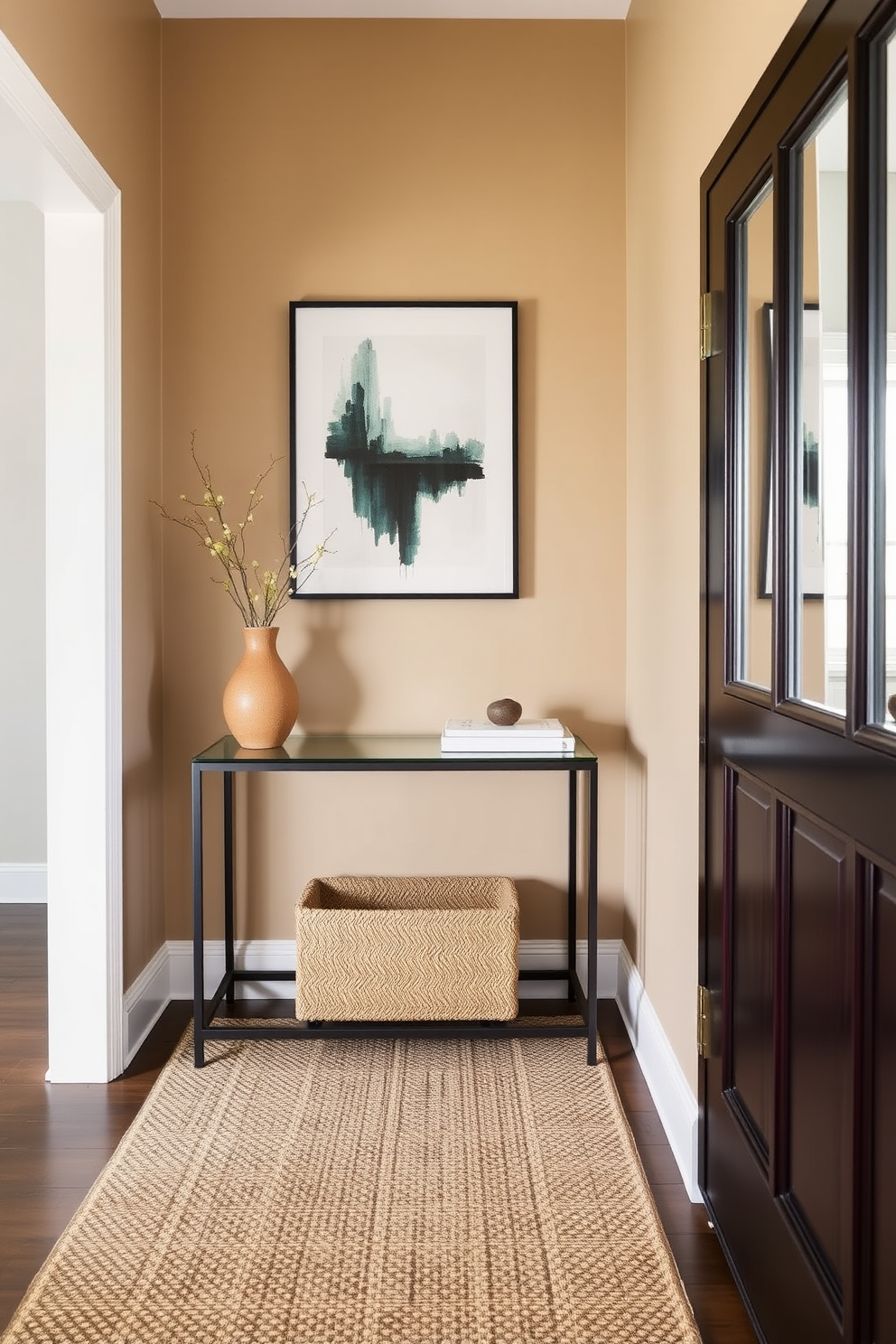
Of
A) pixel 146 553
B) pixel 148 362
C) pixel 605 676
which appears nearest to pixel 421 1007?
pixel 605 676

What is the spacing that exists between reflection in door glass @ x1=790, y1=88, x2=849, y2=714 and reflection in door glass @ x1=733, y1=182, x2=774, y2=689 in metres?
0.13

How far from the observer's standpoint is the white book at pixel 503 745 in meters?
2.44

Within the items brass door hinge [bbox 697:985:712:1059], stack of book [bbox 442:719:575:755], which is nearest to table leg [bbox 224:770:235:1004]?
stack of book [bbox 442:719:575:755]

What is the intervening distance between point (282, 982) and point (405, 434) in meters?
1.56

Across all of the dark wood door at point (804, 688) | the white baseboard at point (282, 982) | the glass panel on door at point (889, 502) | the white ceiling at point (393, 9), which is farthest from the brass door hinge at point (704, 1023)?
the white ceiling at point (393, 9)

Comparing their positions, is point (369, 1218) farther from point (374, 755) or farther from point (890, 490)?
point (890, 490)

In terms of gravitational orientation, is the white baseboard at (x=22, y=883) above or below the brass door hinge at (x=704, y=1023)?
below

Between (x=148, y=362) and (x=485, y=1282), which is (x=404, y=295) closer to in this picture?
(x=148, y=362)

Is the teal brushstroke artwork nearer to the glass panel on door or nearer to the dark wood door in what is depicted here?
the dark wood door

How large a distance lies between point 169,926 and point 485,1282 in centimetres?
154

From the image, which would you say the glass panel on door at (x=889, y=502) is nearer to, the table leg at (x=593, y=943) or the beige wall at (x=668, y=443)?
the beige wall at (x=668, y=443)

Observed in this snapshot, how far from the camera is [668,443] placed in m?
2.24

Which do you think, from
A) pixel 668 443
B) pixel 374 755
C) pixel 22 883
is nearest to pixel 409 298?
pixel 668 443

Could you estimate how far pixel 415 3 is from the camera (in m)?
2.70
